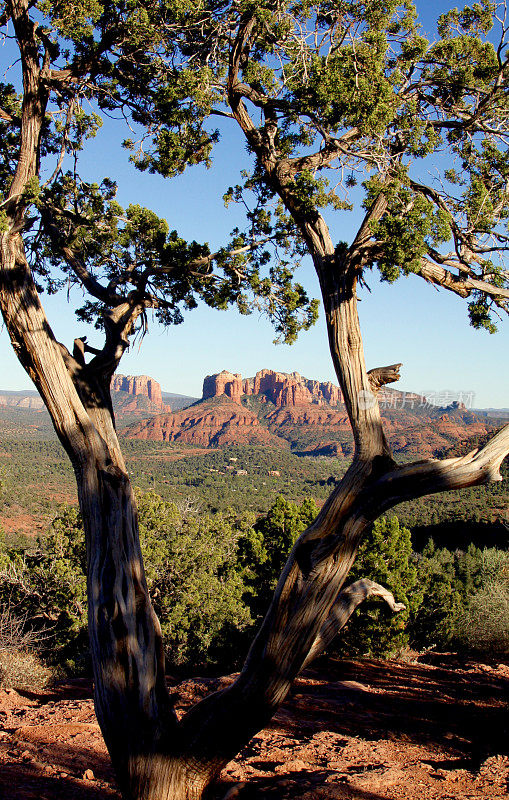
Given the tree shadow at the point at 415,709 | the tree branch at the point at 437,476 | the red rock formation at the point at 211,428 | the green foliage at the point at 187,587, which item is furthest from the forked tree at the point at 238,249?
the red rock formation at the point at 211,428

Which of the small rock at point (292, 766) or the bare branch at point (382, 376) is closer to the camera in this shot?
the bare branch at point (382, 376)

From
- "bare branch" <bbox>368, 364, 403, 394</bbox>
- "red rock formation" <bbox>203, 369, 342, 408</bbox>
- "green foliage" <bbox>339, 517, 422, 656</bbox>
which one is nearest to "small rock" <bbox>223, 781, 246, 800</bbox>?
"bare branch" <bbox>368, 364, 403, 394</bbox>

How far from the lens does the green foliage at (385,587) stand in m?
16.9

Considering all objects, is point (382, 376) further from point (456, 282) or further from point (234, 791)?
point (234, 791)

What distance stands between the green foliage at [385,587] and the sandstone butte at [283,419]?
84.6 meters

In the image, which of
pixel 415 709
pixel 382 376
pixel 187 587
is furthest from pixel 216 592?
pixel 382 376

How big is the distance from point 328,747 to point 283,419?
14504cm

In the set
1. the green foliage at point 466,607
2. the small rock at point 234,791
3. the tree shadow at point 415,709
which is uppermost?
the small rock at point 234,791

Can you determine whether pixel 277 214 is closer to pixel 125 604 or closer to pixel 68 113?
pixel 68 113

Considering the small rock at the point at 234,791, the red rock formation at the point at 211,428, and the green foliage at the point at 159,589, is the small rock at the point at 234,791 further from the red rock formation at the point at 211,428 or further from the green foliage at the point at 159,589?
the red rock formation at the point at 211,428

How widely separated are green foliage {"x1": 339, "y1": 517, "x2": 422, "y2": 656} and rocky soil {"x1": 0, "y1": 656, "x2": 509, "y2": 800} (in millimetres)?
7749

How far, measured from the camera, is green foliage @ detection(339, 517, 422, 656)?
666 inches

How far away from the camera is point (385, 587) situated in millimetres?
18266

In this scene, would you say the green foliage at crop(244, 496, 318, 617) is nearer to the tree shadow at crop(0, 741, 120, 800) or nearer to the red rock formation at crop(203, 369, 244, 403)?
the tree shadow at crop(0, 741, 120, 800)
